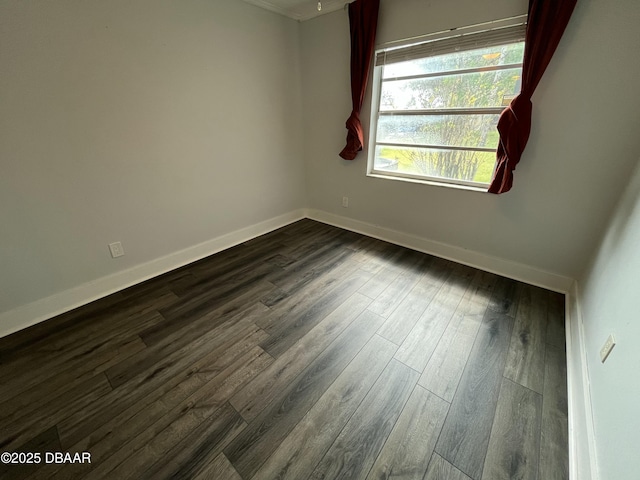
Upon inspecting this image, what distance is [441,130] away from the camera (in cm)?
227

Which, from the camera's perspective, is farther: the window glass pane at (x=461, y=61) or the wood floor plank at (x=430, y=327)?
the window glass pane at (x=461, y=61)

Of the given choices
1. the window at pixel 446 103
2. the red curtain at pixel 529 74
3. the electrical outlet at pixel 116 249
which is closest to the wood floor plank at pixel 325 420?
the red curtain at pixel 529 74

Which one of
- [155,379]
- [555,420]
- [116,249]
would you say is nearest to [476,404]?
[555,420]

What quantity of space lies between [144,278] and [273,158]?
183cm

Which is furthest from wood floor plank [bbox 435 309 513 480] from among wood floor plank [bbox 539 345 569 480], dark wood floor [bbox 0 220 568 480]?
wood floor plank [bbox 539 345 569 480]

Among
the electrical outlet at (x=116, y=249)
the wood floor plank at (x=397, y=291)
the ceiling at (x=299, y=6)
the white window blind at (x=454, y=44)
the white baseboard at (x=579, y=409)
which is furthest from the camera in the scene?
the ceiling at (x=299, y=6)

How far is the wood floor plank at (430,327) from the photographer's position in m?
1.47

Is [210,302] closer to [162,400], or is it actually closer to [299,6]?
[162,400]

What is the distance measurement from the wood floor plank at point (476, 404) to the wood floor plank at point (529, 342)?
46 mm

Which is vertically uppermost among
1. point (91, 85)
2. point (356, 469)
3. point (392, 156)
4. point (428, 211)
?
point (91, 85)

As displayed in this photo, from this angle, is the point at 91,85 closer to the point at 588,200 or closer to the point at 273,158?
the point at 273,158

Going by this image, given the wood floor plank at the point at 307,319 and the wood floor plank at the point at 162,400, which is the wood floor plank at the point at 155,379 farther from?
the wood floor plank at the point at 307,319

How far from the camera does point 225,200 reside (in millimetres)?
2627

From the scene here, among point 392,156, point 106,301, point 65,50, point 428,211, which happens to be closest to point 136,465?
point 106,301
